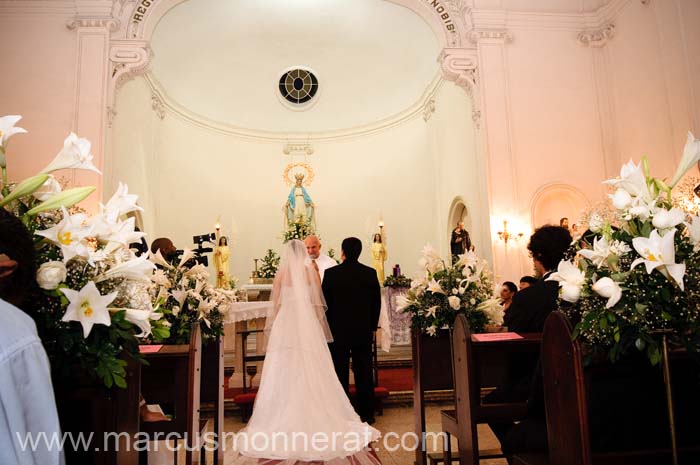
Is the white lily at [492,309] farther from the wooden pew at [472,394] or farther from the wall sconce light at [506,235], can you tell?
the wall sconce light at [506,235]

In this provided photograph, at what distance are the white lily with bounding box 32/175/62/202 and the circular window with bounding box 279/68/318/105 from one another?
12.8 m

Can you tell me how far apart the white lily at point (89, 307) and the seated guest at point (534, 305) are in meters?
2.51

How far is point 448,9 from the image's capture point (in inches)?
386

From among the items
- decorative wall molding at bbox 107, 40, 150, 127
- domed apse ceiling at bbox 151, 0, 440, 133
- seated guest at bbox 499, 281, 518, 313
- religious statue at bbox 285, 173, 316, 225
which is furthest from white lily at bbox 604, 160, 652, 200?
religious statue at bbox 285, 173, 316, 225

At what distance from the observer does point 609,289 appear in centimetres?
218

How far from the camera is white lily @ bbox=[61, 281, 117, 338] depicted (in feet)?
5.30

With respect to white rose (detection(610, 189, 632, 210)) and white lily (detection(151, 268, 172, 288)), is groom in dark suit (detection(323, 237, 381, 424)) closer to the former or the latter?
white lily (detection(151, 268, 172, 288))

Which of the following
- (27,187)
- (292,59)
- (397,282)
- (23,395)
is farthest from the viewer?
(292,59)

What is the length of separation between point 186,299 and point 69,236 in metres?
2.64

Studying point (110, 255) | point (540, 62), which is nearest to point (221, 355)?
point (110, 255)

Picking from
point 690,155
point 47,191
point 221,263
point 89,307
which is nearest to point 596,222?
point 690,155

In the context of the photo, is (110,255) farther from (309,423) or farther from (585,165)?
(585,165)

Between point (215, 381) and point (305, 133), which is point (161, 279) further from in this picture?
point (305, 133)

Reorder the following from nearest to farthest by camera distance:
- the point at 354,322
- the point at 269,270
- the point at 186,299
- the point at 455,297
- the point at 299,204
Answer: the point at 186,299
the point at 455,297
the point at 354,322
the point at 269,270
the point at 299,204
